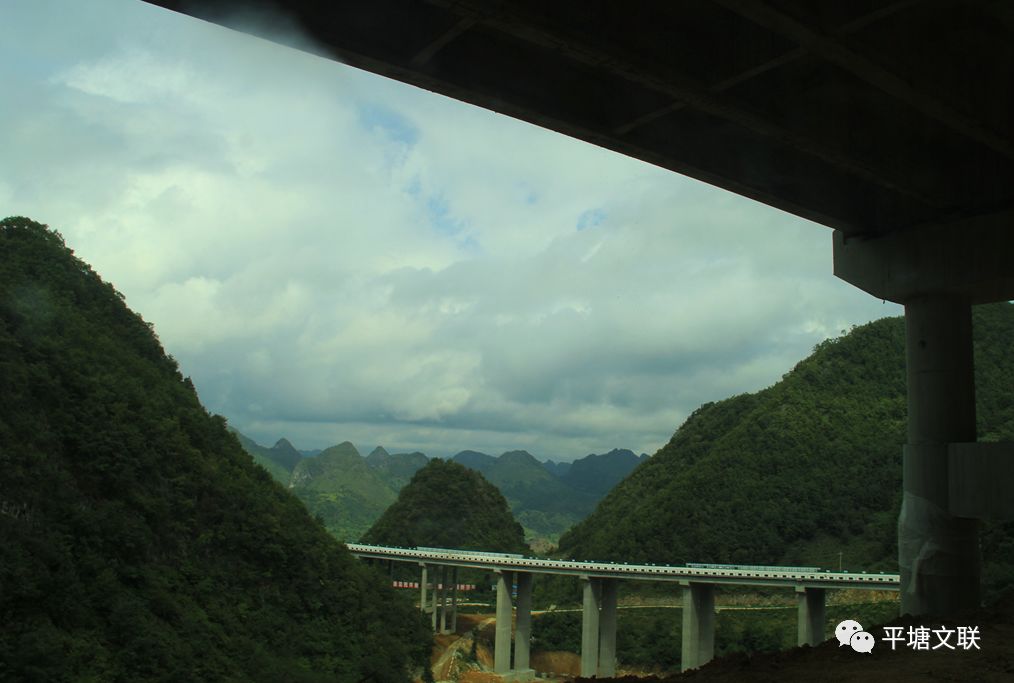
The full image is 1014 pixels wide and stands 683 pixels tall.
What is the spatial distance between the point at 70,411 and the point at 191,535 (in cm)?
748

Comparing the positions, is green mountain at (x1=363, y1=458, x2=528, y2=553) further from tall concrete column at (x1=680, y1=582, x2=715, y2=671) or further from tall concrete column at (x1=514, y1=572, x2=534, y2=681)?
tall concrete column at (x1=680, y1=582, x2=715, y2=671)

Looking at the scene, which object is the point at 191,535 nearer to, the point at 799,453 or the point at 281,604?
the point at 281,604

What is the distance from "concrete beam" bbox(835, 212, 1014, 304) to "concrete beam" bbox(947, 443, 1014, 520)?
3.77 metres

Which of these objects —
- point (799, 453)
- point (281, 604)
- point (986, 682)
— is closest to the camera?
point (986, 682)

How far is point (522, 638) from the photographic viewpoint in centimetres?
6625

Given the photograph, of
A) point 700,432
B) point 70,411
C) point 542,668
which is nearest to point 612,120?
point 70,411

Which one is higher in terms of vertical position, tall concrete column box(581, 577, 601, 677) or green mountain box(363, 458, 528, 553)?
green mountain box(363, 458, 528, 553)

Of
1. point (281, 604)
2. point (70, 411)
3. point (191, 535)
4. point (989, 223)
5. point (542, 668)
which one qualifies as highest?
point (989, 223)

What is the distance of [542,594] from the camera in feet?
305

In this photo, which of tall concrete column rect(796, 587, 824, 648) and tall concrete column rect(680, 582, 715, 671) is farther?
tall concrete column rect(680, 582, 715, 671)

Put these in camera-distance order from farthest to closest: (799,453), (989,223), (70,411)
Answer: (799,453)
(70,411)
(989,223)

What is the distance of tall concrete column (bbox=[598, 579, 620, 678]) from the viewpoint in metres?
61.2

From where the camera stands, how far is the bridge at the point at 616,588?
55469 mm

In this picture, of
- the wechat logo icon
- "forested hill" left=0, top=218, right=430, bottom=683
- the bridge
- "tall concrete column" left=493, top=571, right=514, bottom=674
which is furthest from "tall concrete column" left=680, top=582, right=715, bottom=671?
the wechat logo icon
